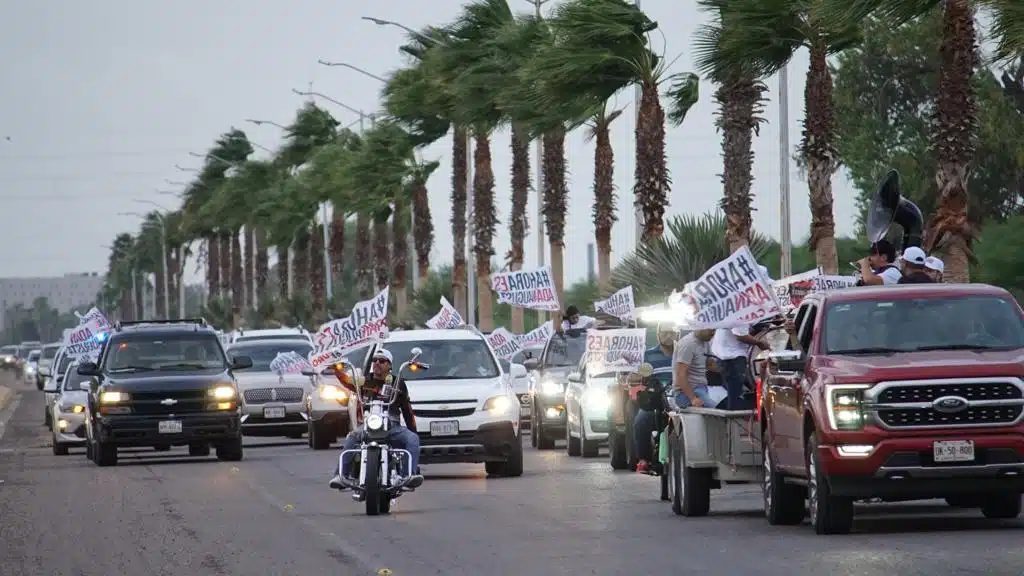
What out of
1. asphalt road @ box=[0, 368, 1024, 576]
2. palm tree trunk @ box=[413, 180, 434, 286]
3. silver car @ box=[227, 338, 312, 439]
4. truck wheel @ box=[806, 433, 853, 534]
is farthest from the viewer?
palm tree trunk @ box=[413, 180, 434, 286]

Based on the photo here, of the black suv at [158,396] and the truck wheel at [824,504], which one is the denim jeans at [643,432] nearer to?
the truck wheel at [824,504]

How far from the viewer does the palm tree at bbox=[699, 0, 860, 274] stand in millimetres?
33906

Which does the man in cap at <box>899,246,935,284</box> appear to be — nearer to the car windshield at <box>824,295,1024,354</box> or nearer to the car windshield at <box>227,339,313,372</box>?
the car windshield at <box>824,295,1024,354</box>

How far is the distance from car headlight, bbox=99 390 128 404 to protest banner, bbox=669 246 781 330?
552 inches

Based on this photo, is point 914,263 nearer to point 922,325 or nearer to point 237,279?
point 922,325

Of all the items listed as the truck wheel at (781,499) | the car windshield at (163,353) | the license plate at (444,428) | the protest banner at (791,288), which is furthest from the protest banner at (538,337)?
the truck wheel at (781,499)

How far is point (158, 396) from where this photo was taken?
33.0 metres

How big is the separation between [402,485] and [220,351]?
13.3 m

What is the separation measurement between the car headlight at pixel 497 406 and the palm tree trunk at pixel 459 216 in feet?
123

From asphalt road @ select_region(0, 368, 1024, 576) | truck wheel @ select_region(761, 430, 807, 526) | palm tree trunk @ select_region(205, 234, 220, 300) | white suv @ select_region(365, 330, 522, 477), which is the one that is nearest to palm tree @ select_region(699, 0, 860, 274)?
white suv @ select_region(365, 330, 522, 477)

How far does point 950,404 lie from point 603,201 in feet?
127

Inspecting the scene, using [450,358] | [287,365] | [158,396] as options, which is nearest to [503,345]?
[287,365]

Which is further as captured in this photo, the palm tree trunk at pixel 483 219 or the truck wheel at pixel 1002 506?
the palm tree trunk at pixel 483 219

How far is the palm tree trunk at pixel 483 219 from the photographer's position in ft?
212
